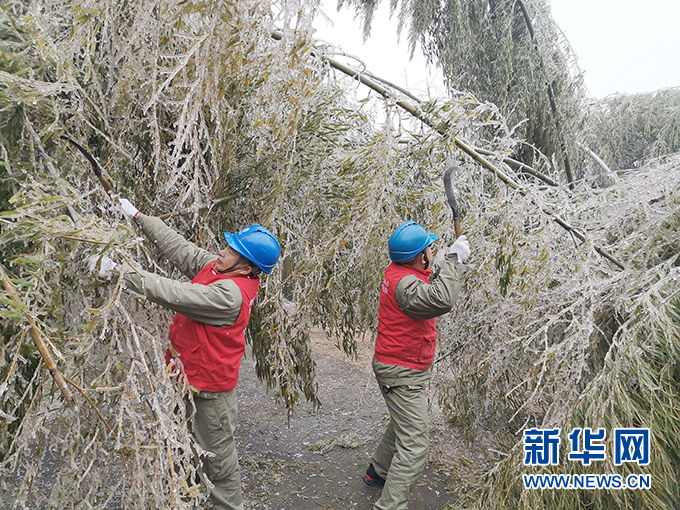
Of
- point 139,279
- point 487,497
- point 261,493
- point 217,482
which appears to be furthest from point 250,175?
point 261,493

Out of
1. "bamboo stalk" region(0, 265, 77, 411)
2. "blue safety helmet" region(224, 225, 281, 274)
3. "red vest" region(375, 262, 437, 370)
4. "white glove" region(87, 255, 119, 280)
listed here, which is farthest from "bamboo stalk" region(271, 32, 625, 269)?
"bamboo stalk" region(0, 265, 77, 411)

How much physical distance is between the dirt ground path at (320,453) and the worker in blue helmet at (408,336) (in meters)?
0.57

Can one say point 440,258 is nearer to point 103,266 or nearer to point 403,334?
point 403,334

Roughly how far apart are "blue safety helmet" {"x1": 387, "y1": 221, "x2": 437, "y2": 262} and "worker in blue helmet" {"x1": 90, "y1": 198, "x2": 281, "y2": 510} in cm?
73

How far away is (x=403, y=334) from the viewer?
2664 mm

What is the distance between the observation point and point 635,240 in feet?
7.88

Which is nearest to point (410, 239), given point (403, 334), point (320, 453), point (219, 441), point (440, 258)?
point (440, 258)

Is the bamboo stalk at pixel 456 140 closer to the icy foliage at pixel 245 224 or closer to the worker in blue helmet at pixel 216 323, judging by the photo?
the icy foliage at pixel 245 224

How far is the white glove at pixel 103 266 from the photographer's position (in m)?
1.39

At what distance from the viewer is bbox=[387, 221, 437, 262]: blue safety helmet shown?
2535 millimetres

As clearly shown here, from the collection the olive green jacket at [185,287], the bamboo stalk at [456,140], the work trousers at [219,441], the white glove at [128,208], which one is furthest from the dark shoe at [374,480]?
the white glove at [128,208]

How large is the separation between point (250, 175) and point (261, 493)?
2168 mm

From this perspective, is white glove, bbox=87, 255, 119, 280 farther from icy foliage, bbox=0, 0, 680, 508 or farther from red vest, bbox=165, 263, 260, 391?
red vest, bbox=165, 263, 260, 391

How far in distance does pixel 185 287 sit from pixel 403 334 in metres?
1.32
